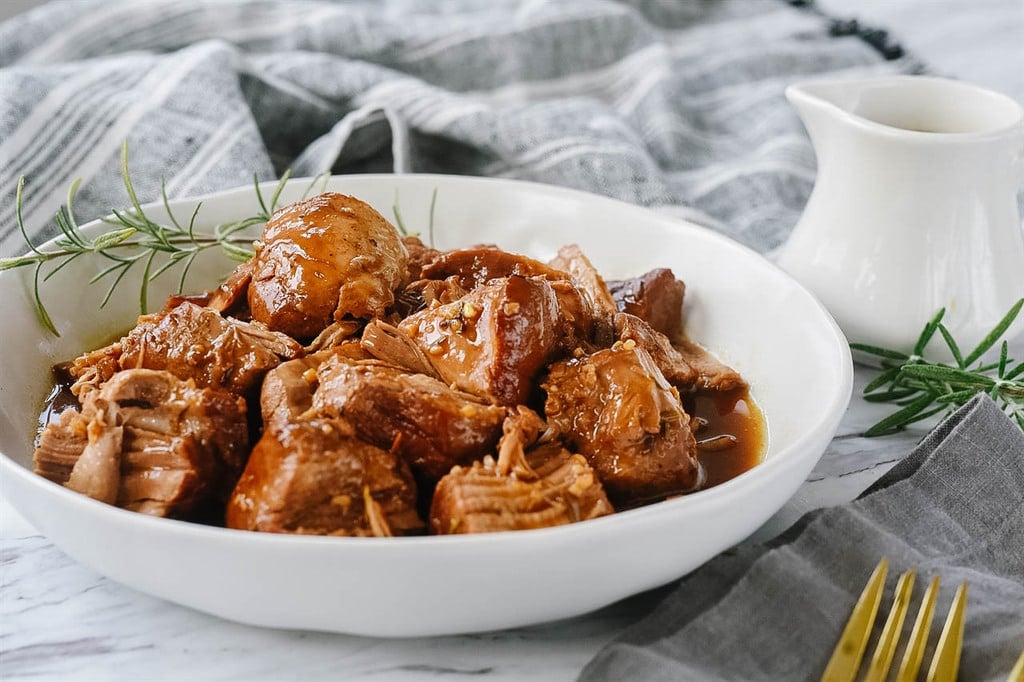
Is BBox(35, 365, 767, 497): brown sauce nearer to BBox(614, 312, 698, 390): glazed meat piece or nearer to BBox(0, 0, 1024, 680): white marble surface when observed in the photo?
BBox(614, 312, 698, 390): glazed meat piece

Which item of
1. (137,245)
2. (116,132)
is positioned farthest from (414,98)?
(137,245)

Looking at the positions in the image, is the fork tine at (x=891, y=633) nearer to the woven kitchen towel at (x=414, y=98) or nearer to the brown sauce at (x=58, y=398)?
the brown sauce at (x=58, y=398)

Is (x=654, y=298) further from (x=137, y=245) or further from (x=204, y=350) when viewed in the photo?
(x=137, y=245)

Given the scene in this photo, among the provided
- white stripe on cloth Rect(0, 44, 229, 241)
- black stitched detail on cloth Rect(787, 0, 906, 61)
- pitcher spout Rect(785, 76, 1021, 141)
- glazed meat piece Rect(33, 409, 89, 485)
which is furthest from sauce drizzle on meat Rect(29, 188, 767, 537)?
black stitched detail on cloth Rect(787, 0, 906, 61)

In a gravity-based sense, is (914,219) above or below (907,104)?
below

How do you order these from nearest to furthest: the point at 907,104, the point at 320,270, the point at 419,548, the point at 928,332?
the point at 419,548, the point at 320,270, the point at 928,332, the point at 907,104
